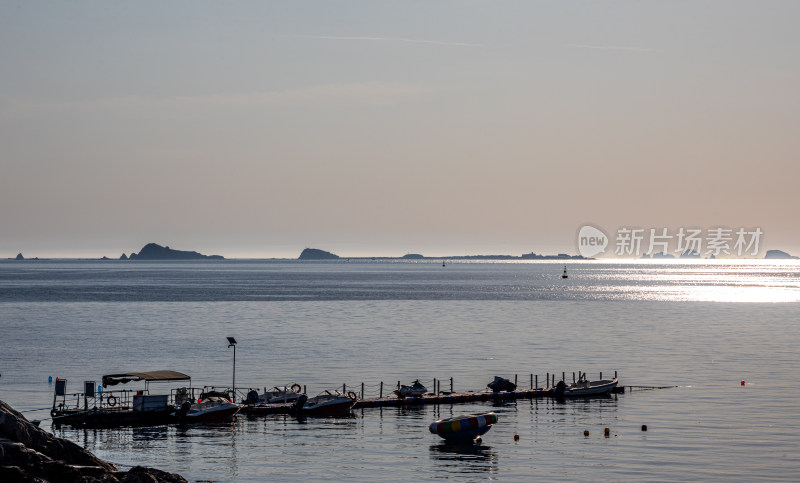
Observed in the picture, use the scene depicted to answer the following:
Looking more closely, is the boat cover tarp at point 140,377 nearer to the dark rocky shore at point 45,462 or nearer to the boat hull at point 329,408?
the boat hull at point 329,408

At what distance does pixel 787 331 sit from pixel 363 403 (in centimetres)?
10417

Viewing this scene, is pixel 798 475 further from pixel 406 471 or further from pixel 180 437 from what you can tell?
pixel 180 437

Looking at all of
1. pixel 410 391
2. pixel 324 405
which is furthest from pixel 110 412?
pixel 410 391

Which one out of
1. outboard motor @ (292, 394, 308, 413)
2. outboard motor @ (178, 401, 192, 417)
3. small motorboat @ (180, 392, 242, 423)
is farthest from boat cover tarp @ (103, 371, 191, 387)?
outboard motor @ (292, 394, 308, 413)

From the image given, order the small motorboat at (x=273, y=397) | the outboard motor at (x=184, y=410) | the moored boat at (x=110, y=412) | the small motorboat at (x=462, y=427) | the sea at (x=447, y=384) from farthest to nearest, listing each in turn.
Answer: the small motorboat at (x=273, y=397) → the outboard motor at (x=184, y=410) → the moored boat at (x=110, y=412) → the small motorboat at (x=462, y=427) → the sea at (x=447, y=384)

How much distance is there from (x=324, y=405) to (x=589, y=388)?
2682cm

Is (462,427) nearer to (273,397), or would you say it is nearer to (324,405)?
(324,405)

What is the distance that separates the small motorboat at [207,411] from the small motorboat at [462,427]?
17370mm

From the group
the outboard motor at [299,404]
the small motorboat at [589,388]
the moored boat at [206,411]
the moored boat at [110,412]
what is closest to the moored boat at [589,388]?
the small motorboat at [589,388]

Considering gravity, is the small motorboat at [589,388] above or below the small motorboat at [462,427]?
above

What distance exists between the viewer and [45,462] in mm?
40688

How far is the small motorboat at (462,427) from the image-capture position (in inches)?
2591

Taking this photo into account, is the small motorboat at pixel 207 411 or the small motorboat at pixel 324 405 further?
the small motorboat at pixel 324 405

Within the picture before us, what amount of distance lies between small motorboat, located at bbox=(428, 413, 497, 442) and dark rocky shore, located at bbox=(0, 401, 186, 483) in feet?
81.2
